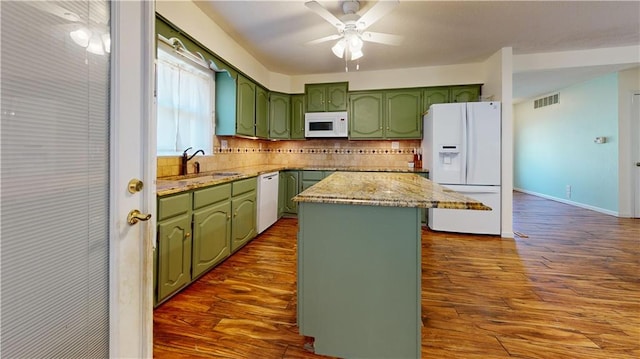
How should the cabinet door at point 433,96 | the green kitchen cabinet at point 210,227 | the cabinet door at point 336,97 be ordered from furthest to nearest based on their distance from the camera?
the cabinet door at point 336,97, the cabinet door at point 433,96, the green kitchen cabinet at point 210,227

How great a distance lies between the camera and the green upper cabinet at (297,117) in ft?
15.2

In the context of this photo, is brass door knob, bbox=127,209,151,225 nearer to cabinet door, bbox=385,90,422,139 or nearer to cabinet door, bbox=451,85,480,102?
cabinet door, bbox=385,90,422,139

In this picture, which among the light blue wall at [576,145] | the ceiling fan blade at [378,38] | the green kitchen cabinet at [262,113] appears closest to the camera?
the ceiling fan blade at [378,38]

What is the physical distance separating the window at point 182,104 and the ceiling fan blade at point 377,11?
1813 mm

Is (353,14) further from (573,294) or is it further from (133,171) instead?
(573,294)

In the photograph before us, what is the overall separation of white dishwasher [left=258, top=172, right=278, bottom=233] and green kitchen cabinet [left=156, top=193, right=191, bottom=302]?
4.61 feet

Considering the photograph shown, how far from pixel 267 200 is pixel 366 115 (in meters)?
2.07

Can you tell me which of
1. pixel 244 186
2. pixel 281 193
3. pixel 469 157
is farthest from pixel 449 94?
pixel 244 186

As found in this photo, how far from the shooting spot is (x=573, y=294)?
2111 millimetres

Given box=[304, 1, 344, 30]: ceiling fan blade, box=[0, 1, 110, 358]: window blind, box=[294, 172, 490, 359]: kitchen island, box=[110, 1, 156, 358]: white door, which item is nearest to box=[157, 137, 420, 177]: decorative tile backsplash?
box=[304, 1, 344, 30]: ceiling fan blade

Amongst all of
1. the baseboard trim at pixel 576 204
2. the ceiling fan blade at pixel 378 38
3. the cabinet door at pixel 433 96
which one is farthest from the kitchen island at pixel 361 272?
the baseboard trim at pixel 576 204

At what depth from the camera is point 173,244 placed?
6.34 feet

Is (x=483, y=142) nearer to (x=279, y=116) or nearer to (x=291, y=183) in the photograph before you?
(x=291, y=183)

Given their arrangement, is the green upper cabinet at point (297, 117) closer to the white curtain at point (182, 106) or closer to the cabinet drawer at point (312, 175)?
the cabinet drawer at point (312, 175)
